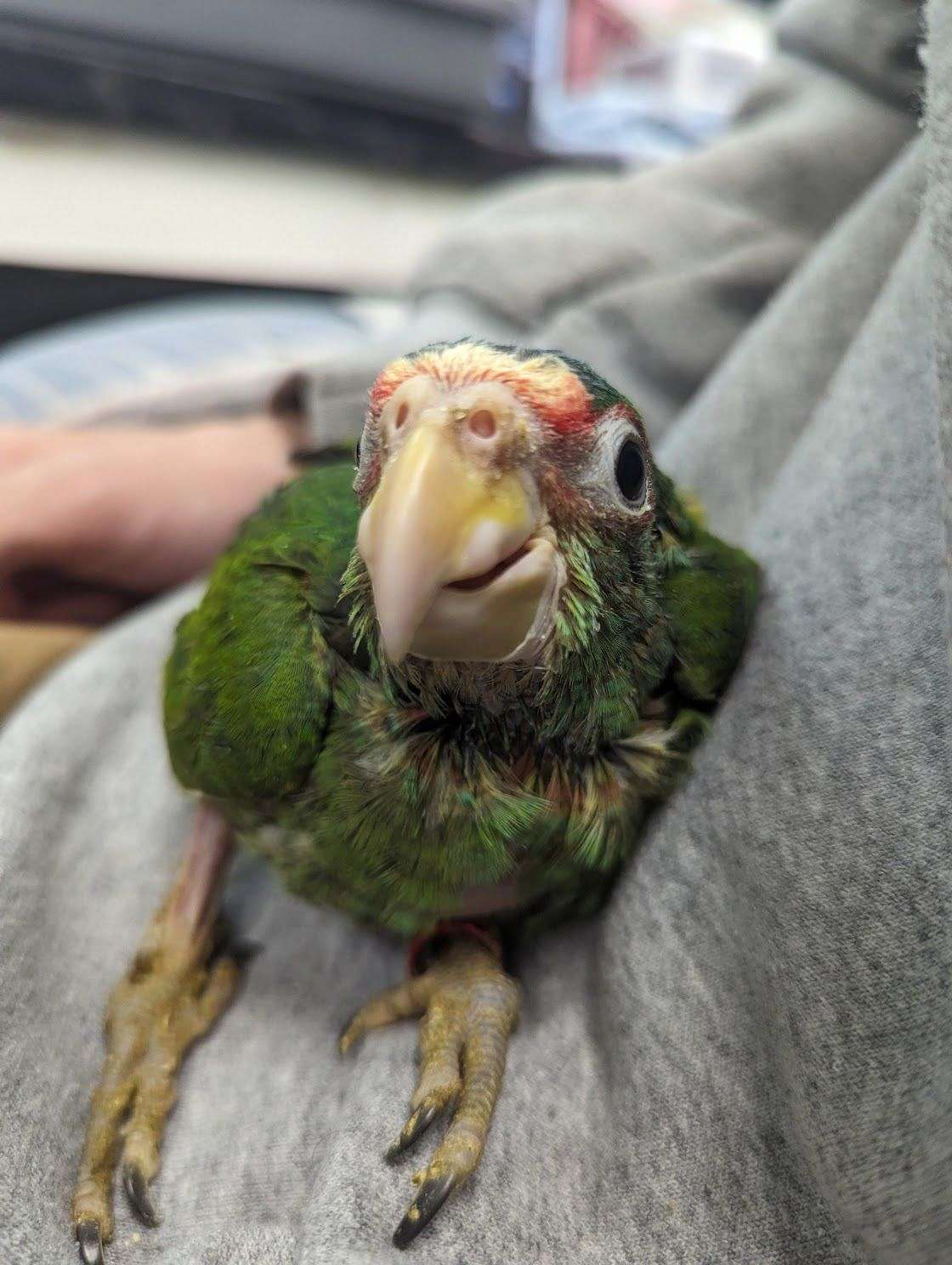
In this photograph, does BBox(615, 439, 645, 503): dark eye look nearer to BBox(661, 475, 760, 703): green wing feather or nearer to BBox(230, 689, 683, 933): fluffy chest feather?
BBox(661, 475, 760, 703): green wing feather

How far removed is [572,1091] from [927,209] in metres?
0.61

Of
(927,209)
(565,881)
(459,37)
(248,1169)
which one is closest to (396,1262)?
(248,1169)

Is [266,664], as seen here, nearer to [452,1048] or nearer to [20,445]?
[452,1048]

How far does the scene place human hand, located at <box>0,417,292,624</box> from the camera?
1071 mm

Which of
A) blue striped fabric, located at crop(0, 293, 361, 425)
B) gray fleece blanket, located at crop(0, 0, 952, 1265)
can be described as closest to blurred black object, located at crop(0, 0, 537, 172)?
blue striped fabric, located at crop(0, 293, 361, 425)

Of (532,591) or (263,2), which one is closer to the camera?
(532,591)

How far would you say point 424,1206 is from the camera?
22.3 inches

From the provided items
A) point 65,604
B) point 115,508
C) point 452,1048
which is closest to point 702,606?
point 452,1048

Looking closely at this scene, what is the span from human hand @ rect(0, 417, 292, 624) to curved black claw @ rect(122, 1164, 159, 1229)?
0.69 meters

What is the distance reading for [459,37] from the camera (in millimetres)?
2715

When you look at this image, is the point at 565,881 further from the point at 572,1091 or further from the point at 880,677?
the point at 880,677

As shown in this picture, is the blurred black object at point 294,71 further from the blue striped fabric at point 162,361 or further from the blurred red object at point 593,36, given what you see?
the blue striped fabric at point 162,361

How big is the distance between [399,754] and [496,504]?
216 millimetres

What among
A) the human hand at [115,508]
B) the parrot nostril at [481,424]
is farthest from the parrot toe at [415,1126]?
the human hand at [115,508]
